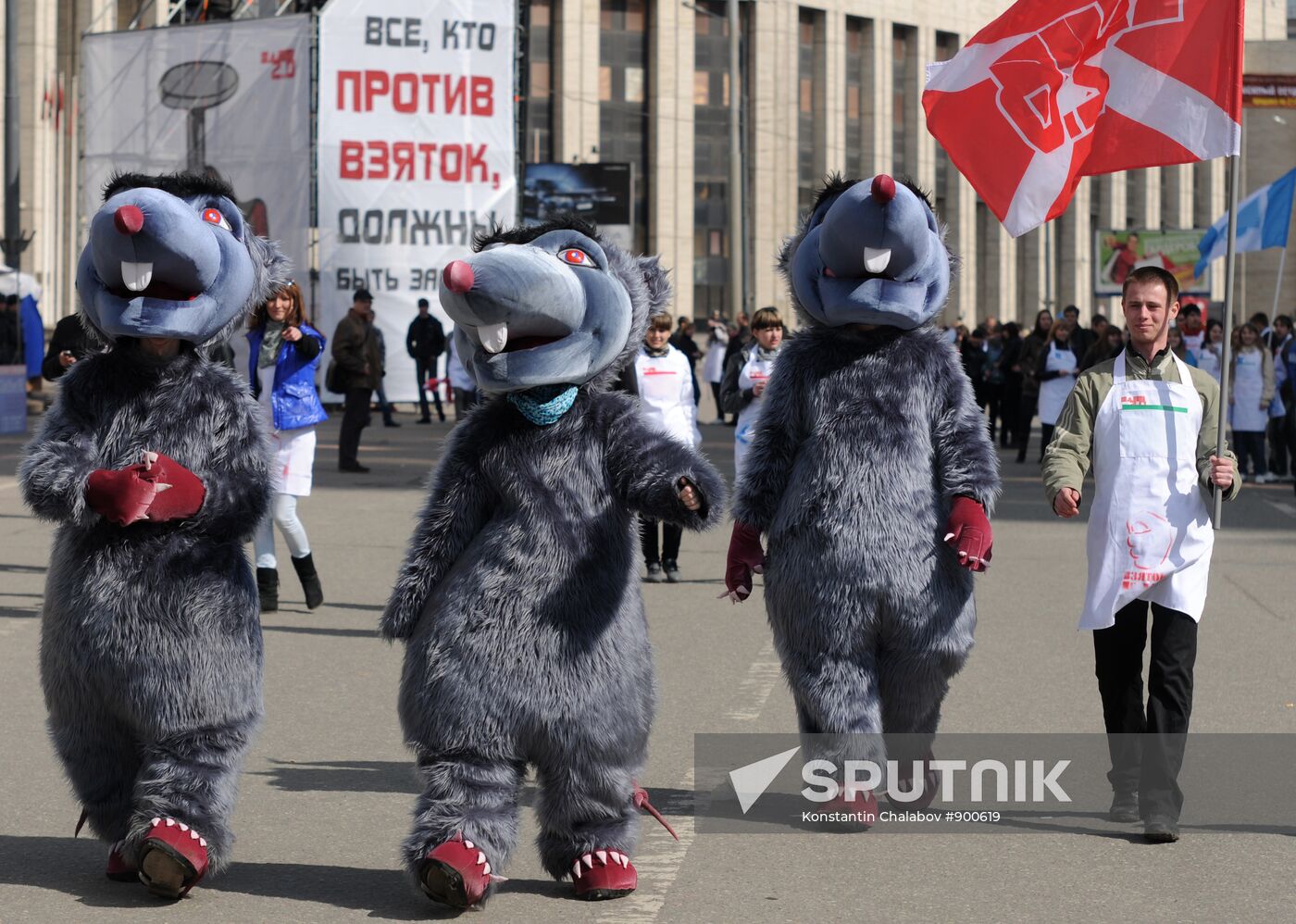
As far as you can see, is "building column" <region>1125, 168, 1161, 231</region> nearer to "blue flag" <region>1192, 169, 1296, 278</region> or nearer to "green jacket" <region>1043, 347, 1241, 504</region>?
"blue flag" <region>1192, 169, 1296, 278</region>

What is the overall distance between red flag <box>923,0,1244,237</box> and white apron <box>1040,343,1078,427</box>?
45.0 feet

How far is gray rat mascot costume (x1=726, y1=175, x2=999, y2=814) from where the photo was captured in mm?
5777

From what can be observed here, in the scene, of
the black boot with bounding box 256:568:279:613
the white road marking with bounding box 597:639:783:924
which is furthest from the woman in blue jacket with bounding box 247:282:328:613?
the white road marking with bounding box 597:639:783:924

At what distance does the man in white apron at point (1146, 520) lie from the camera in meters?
5.82

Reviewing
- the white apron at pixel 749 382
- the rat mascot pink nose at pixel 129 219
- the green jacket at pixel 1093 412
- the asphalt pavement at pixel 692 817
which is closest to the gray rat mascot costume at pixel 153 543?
the rat mascot pink nose at pixel 129 219

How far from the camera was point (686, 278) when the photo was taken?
63594 millimetres

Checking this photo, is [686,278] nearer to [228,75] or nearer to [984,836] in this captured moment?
[228,75]

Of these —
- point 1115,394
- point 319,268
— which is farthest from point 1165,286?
point 319,268

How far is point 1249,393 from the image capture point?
18.8 metres

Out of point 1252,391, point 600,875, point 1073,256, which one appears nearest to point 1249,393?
point 1252,391

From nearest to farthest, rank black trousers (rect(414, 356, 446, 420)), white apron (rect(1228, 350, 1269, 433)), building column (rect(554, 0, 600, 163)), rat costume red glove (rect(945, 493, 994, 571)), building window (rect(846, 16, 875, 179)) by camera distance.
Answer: rat costume red glove (rect(945, 493, 994, 571)), white apron (rect(1228, 350, 1269, 433)), black trousers (rect(414, 356, 446, 420)), building column (rect(554, 0, 600, 163)), building window (rect(846, 16, 875, 179))

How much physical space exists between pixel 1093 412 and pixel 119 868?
3.14 m

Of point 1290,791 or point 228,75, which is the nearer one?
point 1290,791

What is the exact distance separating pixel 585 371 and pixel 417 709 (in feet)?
3.22
